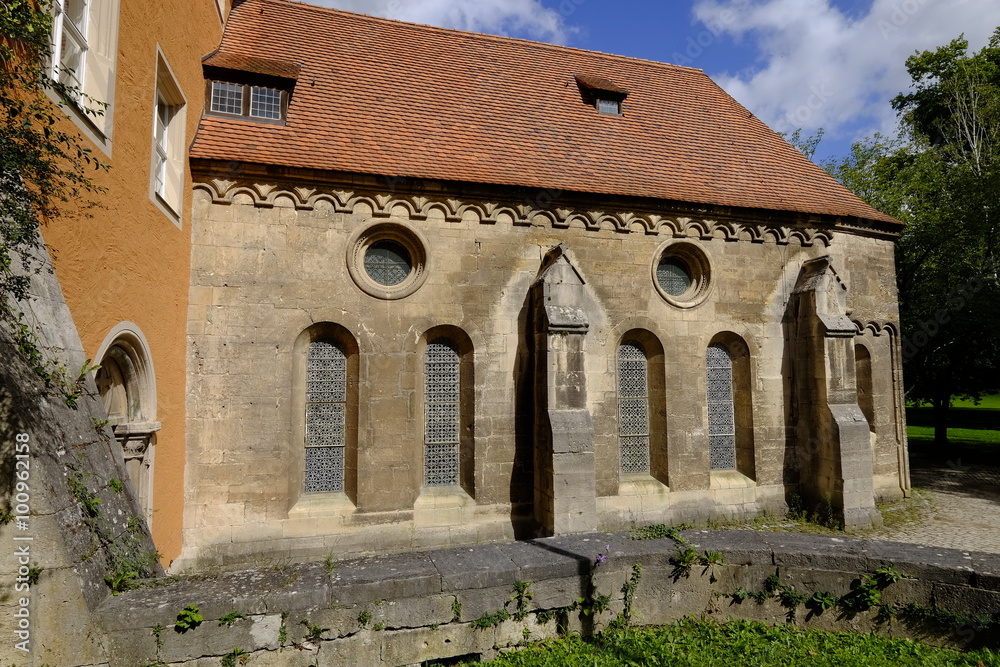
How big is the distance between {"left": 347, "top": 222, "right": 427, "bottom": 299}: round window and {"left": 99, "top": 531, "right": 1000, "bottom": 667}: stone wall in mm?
4786

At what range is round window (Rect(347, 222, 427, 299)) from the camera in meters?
8.16

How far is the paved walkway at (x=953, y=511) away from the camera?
864 centimetres

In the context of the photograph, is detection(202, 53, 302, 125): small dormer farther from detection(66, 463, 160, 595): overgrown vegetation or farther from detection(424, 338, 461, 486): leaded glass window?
detection(66, 463, 160, 595): overgrown vegetation

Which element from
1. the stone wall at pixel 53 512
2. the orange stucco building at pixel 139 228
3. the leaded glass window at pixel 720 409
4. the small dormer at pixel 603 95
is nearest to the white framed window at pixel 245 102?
the orange stucco building at pixel 139 228

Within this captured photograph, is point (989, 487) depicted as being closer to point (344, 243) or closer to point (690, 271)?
point (690, 271)

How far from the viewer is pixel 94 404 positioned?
3.76 meters

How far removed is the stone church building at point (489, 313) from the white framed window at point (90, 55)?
2.62 m

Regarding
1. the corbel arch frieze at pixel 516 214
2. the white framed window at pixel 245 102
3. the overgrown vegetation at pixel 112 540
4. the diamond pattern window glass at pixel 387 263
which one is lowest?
the overgrown vegetation at pixel 112 540

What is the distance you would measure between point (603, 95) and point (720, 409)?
751 cm

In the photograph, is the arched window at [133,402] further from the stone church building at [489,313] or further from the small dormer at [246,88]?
Result: the small dormer at [246,88]

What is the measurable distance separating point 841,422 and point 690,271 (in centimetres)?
392

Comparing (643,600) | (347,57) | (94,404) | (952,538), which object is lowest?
(952,538)

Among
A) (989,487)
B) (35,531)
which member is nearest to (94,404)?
(35,531)

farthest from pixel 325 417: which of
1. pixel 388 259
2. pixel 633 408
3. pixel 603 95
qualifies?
pixel 603 95
